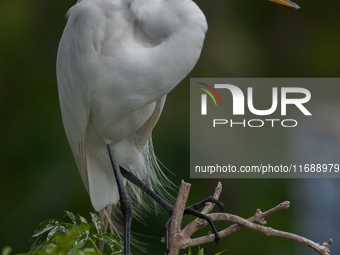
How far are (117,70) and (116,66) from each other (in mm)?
11

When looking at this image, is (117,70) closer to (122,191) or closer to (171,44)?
(171,44)

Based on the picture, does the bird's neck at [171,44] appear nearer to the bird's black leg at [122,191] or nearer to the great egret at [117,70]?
the great egret at [117,70]

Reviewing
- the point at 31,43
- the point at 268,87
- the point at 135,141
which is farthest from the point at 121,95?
the point at 31,43

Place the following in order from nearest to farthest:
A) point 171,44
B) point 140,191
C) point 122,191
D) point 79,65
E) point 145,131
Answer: point 171,44 < point 79,65 < point 122,191 < point 145,131 < point 140,191

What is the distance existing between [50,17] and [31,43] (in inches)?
9.4

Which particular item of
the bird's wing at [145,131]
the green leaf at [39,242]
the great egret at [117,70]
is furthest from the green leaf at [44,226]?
the bird's wing at [145,131]

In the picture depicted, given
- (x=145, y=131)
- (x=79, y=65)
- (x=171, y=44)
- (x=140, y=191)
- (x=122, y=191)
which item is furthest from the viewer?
(x=140, y=191)

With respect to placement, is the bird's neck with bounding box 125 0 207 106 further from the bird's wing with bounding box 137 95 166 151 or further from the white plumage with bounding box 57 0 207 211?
the bird's wing with bounding box 137 95 166 151

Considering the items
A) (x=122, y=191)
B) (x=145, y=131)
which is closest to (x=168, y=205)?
(x=122, y=191)

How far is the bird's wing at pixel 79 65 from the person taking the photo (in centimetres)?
123

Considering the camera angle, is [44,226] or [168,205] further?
[168,205]

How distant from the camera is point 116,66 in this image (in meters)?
1.19

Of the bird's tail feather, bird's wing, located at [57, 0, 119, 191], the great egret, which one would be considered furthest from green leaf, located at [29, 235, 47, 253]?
the bird's tail feather

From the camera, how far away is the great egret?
110cm
